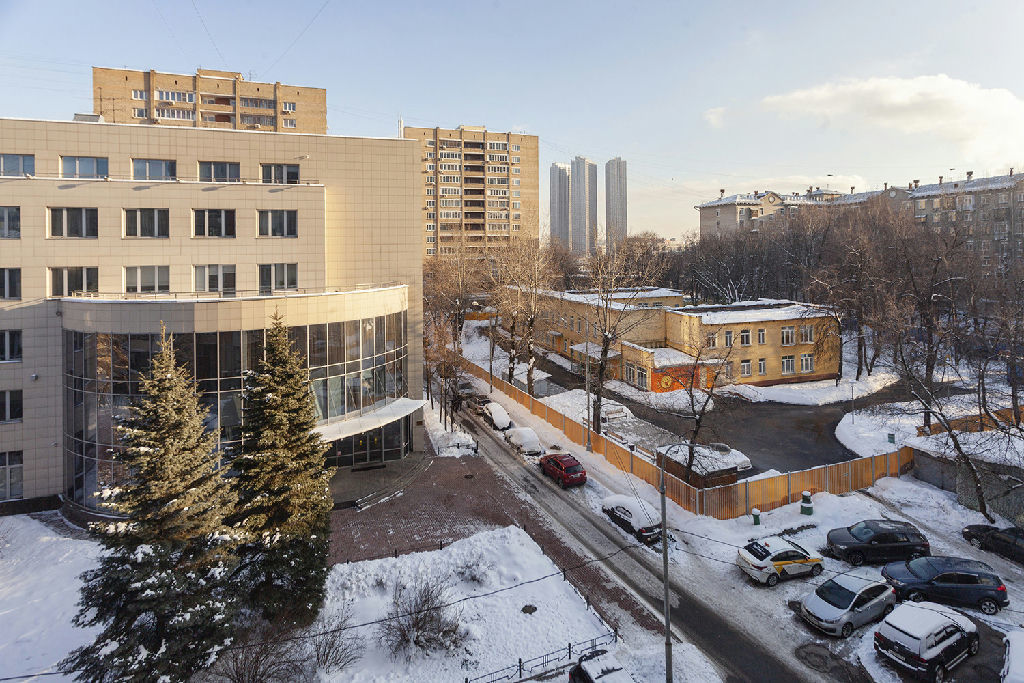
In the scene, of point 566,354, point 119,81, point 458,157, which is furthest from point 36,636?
point 458,157

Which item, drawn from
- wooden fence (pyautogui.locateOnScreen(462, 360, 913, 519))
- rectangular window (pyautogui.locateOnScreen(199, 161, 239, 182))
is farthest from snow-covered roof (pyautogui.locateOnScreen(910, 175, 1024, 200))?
rectangular window (pyautogui.locateOnScreen(199, 161, 239, 182))

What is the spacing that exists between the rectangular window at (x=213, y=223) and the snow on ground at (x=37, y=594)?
43.3 feet

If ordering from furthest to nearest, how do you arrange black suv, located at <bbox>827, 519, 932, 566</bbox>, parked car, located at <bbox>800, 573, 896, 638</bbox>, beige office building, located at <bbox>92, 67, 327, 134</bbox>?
beige office building, located at <bbox>92, 67, 327, 134</bbox>, black suv, located at <bbox>827, 519, 932, 566</bbox>, parked car, located at <bbox>800, 573, 896, 638</bbox>

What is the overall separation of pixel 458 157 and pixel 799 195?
273ft

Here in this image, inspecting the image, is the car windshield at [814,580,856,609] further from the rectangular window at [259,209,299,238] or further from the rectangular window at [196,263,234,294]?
the rectangular window at [196,263,234,294]

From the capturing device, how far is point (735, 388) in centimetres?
4147

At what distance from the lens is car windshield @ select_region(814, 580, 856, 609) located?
51.0 feet

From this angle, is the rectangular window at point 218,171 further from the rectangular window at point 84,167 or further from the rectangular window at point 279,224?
the rectangular window at point 84,167

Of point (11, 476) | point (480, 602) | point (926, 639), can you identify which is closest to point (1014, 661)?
point (926, 639)

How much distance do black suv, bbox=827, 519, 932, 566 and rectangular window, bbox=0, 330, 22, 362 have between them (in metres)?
31.7

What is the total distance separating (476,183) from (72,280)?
272 ft

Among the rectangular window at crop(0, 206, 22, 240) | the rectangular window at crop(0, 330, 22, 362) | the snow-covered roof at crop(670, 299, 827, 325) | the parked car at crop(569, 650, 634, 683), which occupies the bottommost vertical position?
the parked car at crop(569, 650, 634, 683)

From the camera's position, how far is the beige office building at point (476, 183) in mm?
99188

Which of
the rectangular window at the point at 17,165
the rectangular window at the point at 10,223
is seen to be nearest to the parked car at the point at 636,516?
the rectangular window at the point at 10,223
